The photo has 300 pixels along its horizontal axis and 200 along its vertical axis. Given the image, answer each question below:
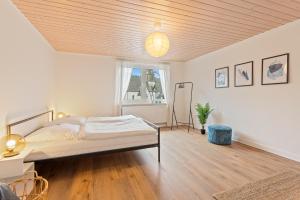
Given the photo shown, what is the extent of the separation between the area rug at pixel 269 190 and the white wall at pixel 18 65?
2762 millimetres

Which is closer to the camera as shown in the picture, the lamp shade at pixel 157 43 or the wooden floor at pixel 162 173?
the wooden floor at pixel 162 173

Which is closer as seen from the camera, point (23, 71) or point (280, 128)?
point (23, 71)

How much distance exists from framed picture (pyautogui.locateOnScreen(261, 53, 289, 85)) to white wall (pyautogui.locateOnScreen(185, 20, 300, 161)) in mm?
76

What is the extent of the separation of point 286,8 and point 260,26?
0.64 metres

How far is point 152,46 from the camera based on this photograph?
8.12 ft

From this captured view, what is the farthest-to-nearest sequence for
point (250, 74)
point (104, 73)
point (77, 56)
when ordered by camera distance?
point (104, 73)
point (77, 56)
point (250, 74)

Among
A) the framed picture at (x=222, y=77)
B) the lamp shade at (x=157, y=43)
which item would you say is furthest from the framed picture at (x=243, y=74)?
the lamp shade at (x=157, y=43)

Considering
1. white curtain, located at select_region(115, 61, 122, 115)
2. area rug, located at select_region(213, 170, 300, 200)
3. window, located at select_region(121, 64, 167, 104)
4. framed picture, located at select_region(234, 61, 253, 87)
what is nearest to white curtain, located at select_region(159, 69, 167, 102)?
window, located at select_region(121, 64, 167, 104)

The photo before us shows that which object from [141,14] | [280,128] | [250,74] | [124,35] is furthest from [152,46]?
[280,128]

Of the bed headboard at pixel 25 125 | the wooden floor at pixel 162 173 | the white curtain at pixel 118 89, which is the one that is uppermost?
the white curtain at pixel 118 89

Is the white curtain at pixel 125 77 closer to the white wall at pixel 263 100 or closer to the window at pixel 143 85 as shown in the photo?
the window at pixel 143 85

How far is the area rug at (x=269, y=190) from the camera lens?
A: 5.94 ft

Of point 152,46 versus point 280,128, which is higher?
point 152,46

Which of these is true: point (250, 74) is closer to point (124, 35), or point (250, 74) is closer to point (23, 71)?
point (124, 35)
